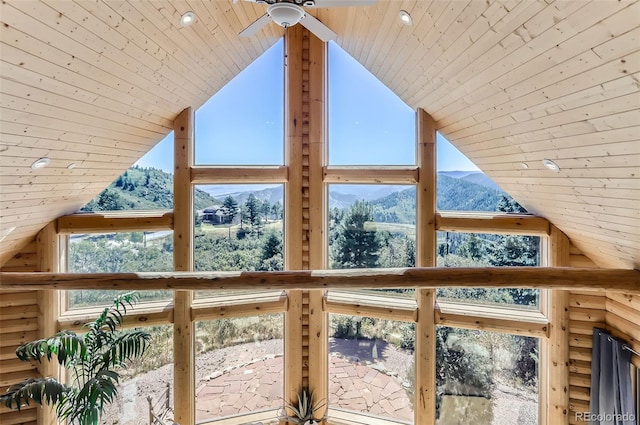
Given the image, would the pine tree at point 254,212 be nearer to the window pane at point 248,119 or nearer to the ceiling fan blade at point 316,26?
the window pane at point 248,119

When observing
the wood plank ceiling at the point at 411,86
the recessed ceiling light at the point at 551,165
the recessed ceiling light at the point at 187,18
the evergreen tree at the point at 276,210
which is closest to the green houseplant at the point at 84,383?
the wood plank ceiling at the point at 411,86

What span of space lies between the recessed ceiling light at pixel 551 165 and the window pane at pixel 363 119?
1.69 m

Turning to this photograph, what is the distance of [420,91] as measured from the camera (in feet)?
11.9

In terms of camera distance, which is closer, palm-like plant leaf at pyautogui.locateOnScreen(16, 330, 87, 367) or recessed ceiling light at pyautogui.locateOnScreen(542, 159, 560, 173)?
recessed ceiling light at pyautogui.locateOnScreen(542, 159, 560, 173)

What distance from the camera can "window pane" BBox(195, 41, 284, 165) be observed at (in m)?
4.34

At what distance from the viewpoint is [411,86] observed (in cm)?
369

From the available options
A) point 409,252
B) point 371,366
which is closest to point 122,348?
point 371,366

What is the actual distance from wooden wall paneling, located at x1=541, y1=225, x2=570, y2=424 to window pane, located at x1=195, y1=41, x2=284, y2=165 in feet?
12.3

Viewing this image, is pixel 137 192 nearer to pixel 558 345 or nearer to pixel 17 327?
pixel 17 327

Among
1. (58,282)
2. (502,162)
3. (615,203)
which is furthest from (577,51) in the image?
(58,282)

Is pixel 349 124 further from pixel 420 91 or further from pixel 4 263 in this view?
pixel 4 263

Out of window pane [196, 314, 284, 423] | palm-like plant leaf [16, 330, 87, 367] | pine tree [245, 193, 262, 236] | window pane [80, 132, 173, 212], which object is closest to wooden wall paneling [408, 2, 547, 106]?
pine tree [245, 193, 262, 236]

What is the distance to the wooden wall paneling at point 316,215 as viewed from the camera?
14.1ft

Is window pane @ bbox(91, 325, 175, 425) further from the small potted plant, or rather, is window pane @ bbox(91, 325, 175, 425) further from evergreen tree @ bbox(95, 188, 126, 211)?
evergreen tree @ bbox(95, 188, 126, 211)
